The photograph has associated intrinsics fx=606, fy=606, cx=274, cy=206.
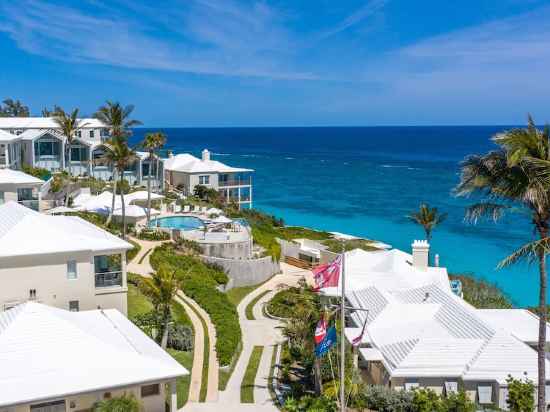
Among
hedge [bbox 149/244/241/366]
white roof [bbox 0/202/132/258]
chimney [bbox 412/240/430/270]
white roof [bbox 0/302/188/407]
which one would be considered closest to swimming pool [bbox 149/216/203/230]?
hedge [bbox 149/244/241/366]

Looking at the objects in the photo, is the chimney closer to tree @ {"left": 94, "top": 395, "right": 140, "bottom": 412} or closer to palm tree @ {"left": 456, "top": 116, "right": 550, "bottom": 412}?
palm tree @ {"left": 456, "top": 116, "right": 550, "bottom": 412}

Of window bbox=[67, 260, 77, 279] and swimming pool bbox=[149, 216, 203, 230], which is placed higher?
window bbox=[67, 260, 77, 279]

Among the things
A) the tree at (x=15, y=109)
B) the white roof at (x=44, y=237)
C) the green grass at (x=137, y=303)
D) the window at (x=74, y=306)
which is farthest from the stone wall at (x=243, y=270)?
the tree at (x=15, y=109)

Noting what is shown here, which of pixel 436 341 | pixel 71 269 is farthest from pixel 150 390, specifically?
pixel 436 341

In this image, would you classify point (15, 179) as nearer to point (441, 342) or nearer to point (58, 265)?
point (58, 265)

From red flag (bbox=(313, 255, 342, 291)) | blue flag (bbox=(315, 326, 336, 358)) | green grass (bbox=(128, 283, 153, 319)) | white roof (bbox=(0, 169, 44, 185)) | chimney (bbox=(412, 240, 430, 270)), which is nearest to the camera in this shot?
red flag (bbox=(313, 255, 342, 291))

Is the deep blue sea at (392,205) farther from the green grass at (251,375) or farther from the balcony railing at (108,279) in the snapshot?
the balcony railing at (108,279)
